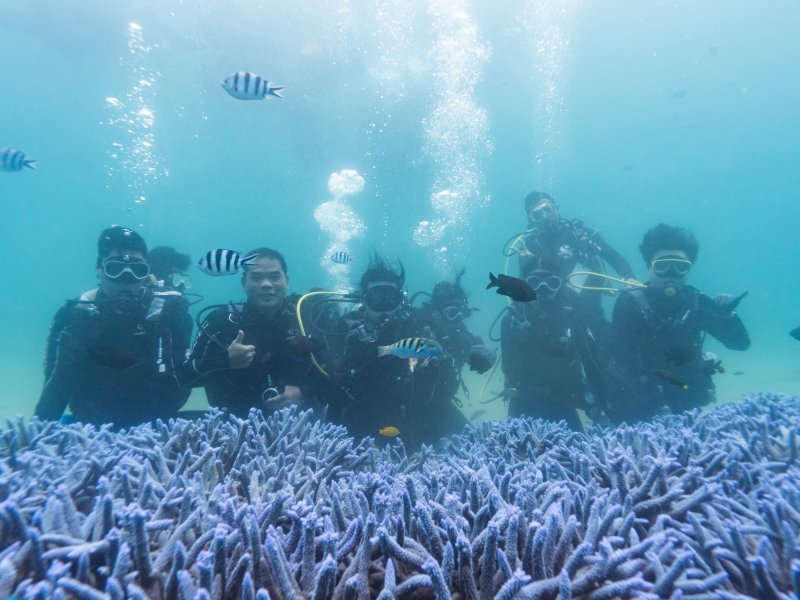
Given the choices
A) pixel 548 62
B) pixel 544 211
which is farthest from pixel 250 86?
pixel 548 62

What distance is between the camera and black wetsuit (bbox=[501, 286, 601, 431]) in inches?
295

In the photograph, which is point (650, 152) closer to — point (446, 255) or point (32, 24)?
point (446, 255)

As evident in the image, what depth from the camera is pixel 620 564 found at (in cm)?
173

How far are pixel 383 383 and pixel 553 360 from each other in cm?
340

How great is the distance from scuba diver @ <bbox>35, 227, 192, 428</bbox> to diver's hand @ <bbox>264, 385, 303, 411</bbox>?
182cm

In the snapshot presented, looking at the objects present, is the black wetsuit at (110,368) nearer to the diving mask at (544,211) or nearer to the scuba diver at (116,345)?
the scuba diver at (116,345)

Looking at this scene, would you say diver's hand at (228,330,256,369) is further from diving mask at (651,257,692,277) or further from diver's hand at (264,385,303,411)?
diving mask at (651,257,692,277)

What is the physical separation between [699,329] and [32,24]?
141 ft

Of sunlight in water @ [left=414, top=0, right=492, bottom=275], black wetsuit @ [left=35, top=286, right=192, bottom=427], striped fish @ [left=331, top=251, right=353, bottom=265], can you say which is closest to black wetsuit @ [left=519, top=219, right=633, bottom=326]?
striped fish @ [left=331, top=251, right=353, bottom=265]

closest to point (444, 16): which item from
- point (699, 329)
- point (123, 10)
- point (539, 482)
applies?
point (123, 10)

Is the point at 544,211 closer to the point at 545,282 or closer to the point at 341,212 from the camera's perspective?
the point at 545,282

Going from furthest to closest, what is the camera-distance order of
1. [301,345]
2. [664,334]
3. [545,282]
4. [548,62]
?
[548,62], [664,334], [545,282], [301,345]

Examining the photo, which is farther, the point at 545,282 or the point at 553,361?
the point at 553,361

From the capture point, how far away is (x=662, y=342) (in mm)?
7301
